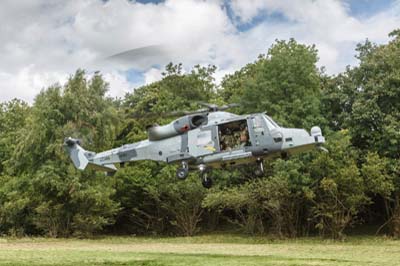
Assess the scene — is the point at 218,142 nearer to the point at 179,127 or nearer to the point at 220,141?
the point at 220,141

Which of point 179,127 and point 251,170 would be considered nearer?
point 179,127

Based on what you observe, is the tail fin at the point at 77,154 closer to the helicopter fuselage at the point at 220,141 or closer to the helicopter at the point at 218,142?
the helicopter at the point at 218,142

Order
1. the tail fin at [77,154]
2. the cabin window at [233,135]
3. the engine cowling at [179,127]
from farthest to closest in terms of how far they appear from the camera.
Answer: the tail fin at [77,154]
the engine cowling at [179,127]
the cabin window at [233,135]

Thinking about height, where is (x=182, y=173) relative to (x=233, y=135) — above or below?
below

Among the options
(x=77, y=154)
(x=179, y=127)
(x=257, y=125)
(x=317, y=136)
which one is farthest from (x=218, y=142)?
(x=77, y=154)

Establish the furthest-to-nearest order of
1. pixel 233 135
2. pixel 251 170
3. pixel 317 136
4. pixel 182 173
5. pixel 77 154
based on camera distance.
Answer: pixel 251 170
pixel 77 154
pixel 182 173
pixel 233 135
pixel 317 136

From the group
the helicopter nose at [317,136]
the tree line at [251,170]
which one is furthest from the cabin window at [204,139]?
the tree line at [251,170]

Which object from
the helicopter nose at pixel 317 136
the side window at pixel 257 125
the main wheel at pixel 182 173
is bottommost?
the main wheel at pixel 182 173

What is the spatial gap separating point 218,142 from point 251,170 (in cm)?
1330

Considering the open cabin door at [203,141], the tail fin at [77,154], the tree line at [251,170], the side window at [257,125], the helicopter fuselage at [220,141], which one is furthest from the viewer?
the tree line at [251,170]

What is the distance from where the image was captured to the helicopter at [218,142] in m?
12.2

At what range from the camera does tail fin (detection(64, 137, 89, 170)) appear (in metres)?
14.4

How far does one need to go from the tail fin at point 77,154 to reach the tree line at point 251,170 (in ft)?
26.3

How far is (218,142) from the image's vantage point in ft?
41.1
